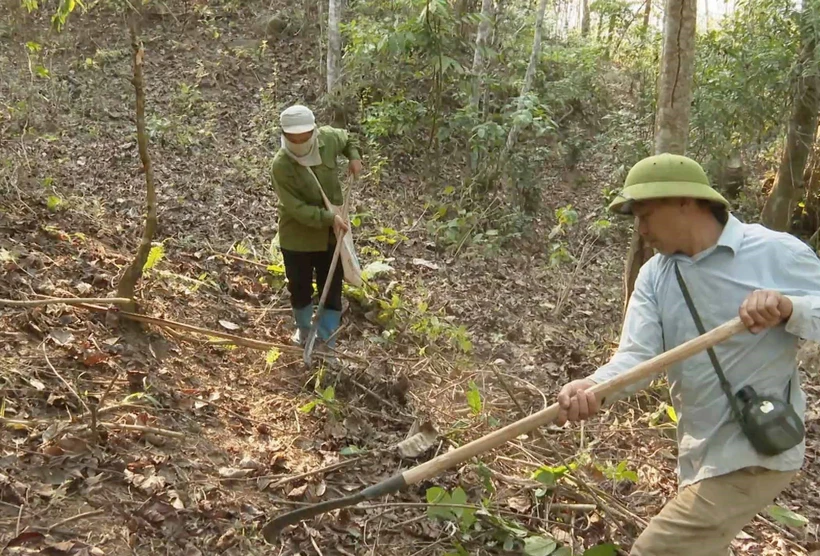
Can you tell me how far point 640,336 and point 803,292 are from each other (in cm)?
57

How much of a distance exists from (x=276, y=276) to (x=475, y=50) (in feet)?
17.7

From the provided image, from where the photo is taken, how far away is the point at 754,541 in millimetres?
3637

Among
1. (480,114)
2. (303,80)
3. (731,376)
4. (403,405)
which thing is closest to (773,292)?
(731,376)

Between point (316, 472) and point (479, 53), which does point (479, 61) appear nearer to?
point (479, 53)

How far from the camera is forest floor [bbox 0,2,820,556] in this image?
3205 mm

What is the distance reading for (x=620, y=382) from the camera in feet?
7.88

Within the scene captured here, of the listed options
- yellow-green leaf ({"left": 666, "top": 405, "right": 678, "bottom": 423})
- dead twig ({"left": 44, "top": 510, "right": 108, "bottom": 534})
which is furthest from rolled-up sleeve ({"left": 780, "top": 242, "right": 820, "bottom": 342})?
dead twig ({"left": 44, "top": 510, "right": 108, "bottom": 534})

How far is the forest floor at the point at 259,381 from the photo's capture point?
3205mm

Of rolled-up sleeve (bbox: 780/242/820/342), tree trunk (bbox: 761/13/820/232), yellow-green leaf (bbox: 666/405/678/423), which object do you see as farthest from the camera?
tree trunk (bbox: 761/13/820/232)

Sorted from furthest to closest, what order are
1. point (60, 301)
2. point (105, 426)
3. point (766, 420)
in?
point (60, 301) < point (105, 426) < point (766, 420)

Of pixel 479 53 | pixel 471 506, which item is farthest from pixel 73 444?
pixel 479 53

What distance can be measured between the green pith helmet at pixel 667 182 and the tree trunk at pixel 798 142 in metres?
6.28

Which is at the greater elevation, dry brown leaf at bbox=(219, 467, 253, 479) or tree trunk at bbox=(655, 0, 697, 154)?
tree trunk at bbox=(655, 0, 697, 154)

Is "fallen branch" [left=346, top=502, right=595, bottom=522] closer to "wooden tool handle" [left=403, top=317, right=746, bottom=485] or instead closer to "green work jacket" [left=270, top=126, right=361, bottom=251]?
"wooden tool handle" [left=403, top=317, right=746, bottom=485]
